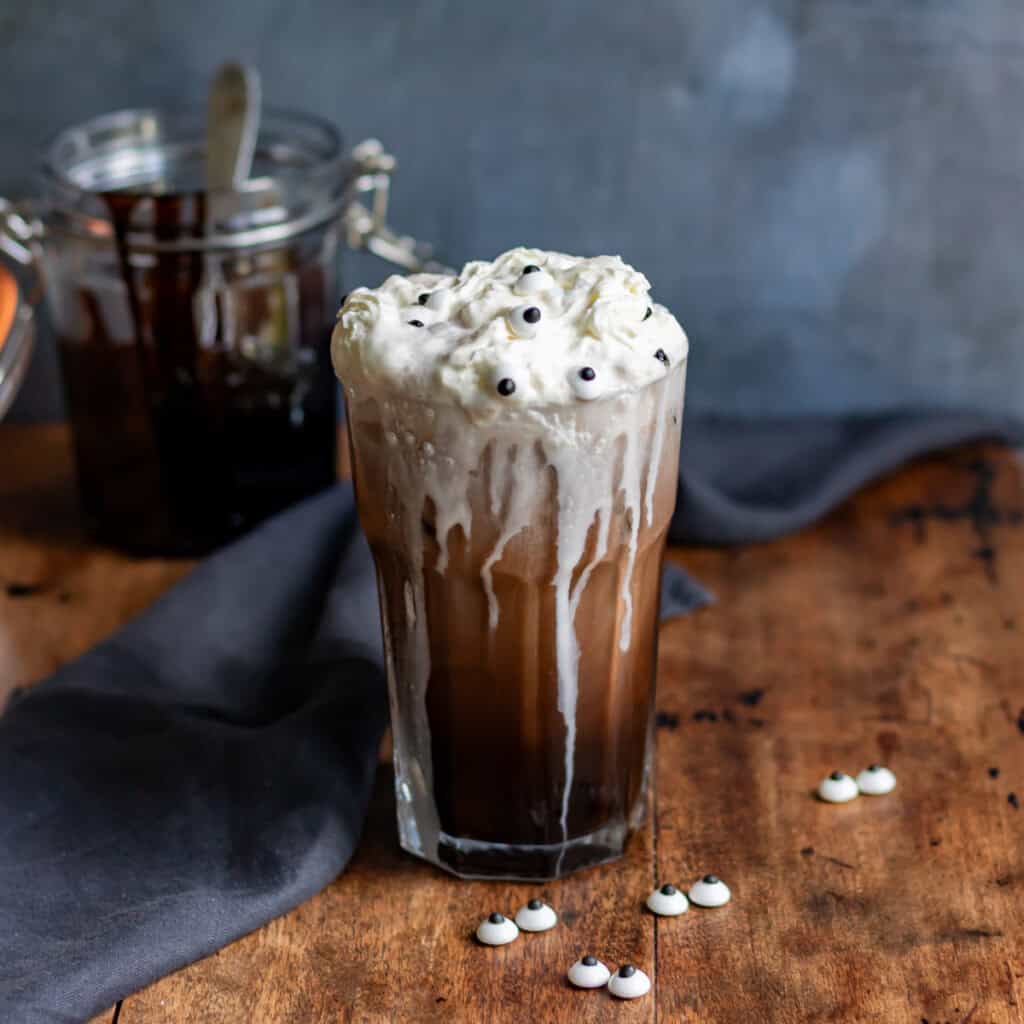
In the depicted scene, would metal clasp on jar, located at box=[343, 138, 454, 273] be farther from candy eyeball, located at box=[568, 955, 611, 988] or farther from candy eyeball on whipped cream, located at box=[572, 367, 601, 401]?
candy eyeball, located at box=[568, 955, 611, 988]

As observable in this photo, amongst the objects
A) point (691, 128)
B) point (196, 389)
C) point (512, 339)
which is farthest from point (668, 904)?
point (691, 128)

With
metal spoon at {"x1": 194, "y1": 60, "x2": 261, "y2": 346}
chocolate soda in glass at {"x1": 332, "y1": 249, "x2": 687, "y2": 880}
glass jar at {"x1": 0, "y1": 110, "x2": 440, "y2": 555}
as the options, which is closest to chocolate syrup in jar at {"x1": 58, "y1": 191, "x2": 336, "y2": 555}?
glass jar at {"x1": 0, "y1": 110, "x2": 440, "y2": 555}

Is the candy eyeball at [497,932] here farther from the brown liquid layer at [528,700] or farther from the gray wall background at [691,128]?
the gray wall background at [691,128]

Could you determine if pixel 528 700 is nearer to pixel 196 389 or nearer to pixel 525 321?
pixel 525 321

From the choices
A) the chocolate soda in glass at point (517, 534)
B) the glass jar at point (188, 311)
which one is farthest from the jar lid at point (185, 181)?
the chocolate soda in glass at point (517, 534)

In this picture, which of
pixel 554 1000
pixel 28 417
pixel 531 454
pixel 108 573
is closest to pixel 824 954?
pixel 554 1000

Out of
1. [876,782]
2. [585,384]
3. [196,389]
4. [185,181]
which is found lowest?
[876,782]
